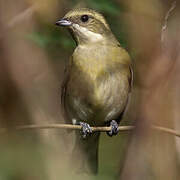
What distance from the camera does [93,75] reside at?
154 inches

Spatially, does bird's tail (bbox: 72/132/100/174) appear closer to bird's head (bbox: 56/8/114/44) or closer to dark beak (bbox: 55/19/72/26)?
bird's head (bbox: 56/8/114/44)

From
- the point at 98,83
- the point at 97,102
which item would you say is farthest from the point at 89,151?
the point at 98,83

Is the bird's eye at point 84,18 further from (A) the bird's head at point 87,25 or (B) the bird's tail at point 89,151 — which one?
(B) the bird's tail at point 89,151

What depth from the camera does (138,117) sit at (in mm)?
1279

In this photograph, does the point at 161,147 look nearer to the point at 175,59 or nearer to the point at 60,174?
the point at 175,59

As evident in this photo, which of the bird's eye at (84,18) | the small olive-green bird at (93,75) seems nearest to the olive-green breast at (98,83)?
the small olive-green bird at (93,75)

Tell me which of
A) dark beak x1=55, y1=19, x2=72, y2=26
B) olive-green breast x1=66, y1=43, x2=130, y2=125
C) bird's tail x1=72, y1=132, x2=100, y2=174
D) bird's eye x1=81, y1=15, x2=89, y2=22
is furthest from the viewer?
bird's tail x1=72, y1=132, x2=100, y2=174

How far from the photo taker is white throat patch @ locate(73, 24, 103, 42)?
13.1ft

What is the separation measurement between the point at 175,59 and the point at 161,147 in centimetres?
74

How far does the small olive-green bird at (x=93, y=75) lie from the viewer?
3912 millimetres

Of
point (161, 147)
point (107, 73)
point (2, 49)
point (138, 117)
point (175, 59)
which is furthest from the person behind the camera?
point (107, 73)

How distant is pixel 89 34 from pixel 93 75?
16.8 inches

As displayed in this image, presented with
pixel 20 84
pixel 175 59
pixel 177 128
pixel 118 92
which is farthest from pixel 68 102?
A: pixel 175 59

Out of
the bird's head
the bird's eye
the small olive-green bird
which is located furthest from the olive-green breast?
the bird's eye
